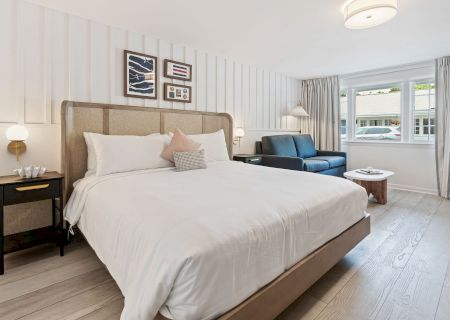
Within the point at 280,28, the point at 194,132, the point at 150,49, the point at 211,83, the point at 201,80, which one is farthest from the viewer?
the point at 211,83

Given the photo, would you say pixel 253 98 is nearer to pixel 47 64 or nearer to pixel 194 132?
pixel 194 132

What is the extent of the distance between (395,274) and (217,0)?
2.71 meters

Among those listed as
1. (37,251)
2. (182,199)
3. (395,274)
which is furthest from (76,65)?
(395,274)

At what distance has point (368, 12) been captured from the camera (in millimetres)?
2256

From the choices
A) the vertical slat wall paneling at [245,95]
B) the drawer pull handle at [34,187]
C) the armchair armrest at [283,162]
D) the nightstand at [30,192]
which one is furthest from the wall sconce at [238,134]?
the drawer pull handle at [34,187]

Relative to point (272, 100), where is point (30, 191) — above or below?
below

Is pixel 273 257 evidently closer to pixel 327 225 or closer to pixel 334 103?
pixel 327 225

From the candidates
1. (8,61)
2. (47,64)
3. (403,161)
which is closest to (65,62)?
(47,64)

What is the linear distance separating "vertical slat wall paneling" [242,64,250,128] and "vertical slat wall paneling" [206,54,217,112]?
665mm

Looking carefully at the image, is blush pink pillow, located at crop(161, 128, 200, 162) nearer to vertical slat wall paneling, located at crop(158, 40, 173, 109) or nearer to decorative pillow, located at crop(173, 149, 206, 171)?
decorative pillow, located at crop(173, 149, 206, 171)

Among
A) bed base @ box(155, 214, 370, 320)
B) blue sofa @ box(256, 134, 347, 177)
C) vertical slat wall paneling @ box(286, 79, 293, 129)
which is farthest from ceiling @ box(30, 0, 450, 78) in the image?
bed base @ box(155, 214, 370, 320)

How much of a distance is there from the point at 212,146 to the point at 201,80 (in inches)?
45.5

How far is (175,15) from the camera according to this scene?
2.60 metres

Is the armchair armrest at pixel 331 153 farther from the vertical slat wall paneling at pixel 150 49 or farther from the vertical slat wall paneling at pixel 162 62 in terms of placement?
the vertical slat wall paneling at pixel 150 49
